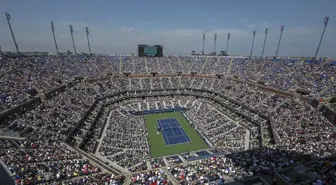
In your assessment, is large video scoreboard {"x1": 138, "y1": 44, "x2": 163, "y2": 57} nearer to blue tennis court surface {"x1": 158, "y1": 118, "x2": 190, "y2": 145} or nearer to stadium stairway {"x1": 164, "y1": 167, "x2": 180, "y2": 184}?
blue tennis court surface {"x1": 158, "y1": 118, "x2": 190, "y2": 145}

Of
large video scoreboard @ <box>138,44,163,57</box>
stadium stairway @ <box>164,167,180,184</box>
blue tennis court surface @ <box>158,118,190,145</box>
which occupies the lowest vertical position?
blue tennis court surface @ <box>158,118,190,145</box>

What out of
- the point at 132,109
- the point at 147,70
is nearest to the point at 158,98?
the point at 132,109

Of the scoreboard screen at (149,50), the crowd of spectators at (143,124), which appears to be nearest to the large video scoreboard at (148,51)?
the scoreboard screen at (149,50)

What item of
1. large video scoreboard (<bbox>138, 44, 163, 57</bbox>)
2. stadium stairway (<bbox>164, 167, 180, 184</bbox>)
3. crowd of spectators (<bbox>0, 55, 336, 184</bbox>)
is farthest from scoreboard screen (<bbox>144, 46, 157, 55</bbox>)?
stadium stairway (<bbox>164, 167, 180, 184</bbox>)

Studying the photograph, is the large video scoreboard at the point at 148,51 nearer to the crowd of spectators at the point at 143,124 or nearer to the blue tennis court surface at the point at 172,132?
the crowd of spectators at the point at 143,124

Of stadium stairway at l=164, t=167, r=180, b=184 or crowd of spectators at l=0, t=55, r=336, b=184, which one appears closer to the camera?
stadium stairway at l=164, t=167, r=180, b=184
